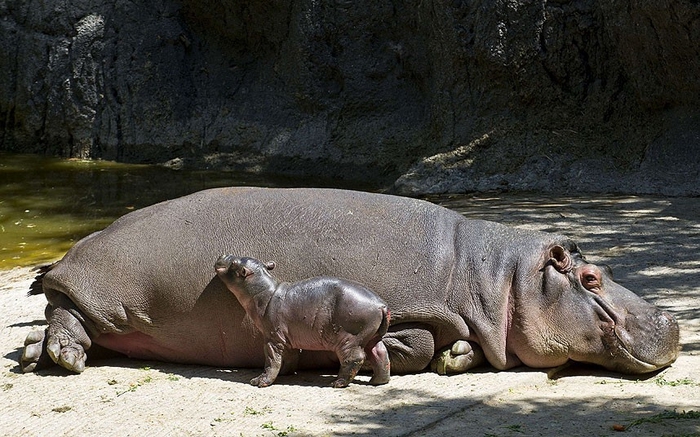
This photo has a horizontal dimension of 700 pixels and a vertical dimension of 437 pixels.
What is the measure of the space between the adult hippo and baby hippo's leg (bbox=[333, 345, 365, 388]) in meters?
0.25

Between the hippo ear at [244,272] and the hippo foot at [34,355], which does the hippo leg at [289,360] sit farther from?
the hippo foot at [34,355]

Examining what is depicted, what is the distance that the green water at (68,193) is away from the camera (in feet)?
31.2

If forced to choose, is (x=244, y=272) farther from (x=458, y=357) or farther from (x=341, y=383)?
(x=458, y=357)

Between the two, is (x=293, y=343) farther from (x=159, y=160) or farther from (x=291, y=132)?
(x=159, y=160)

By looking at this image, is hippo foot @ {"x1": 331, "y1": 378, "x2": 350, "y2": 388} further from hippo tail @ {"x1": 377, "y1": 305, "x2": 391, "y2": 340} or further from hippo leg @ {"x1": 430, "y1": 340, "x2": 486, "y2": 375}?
hippo leg @ {"x1": 430, "y1": 340, "x2": 486, "y2": 375}

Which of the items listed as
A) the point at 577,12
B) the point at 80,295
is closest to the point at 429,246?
the point at 80,295

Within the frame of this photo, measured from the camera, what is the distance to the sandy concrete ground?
150 inches

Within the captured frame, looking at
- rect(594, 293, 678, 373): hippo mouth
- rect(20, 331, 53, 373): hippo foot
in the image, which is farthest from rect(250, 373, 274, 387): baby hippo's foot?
rect(594, 293, 678, 373): hippo mouth

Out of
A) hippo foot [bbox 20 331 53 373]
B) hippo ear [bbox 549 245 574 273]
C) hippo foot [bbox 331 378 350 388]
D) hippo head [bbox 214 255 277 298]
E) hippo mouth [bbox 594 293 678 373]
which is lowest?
hippo foot [bbox 20 331 53 373]

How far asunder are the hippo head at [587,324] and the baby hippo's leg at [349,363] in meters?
0.74

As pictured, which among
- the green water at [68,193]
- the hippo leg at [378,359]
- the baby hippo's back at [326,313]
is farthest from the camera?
the green water at [68,193]

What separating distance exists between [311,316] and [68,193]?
334 inches

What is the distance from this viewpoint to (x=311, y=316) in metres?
4.36

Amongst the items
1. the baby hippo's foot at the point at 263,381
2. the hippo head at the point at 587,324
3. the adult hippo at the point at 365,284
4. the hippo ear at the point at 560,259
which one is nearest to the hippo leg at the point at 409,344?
the adult hippo at the point at 365,284
